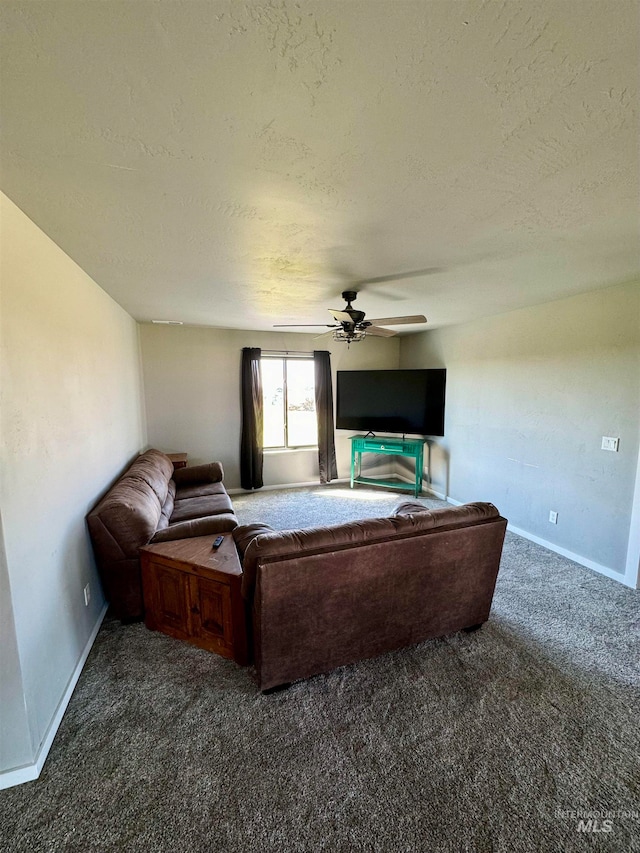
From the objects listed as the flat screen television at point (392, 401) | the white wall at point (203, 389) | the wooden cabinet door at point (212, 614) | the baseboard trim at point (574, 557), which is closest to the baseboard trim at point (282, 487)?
the white wall at point (203, 389)

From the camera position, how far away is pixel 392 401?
5039mm

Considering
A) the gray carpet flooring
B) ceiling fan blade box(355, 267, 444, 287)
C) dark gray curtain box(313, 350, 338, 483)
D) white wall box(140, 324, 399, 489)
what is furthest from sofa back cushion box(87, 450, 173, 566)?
dark gray curtain box(313, 350, 338, 483)

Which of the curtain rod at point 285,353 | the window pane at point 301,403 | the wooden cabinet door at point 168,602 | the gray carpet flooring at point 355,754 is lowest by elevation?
the gray carpet flooring at point 355,754

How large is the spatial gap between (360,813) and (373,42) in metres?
2.41

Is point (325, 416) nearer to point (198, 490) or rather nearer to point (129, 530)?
point (198, 490)

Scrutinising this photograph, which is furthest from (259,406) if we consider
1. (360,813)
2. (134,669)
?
(360,813)

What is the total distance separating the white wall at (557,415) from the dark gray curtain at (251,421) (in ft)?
9.21

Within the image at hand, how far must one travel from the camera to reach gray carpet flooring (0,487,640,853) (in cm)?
121

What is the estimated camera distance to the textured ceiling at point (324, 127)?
29.3 inches

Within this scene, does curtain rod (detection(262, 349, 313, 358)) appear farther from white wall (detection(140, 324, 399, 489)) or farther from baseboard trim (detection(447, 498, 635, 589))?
baseboard trim (detection(447, 498, 635, 589))

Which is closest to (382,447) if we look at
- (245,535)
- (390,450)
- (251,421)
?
(390,450)

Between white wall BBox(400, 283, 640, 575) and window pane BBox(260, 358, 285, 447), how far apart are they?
256cm

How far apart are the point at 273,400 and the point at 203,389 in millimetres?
1057

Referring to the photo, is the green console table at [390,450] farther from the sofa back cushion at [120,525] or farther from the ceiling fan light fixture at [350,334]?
the sofa back cushion at [120,525]
